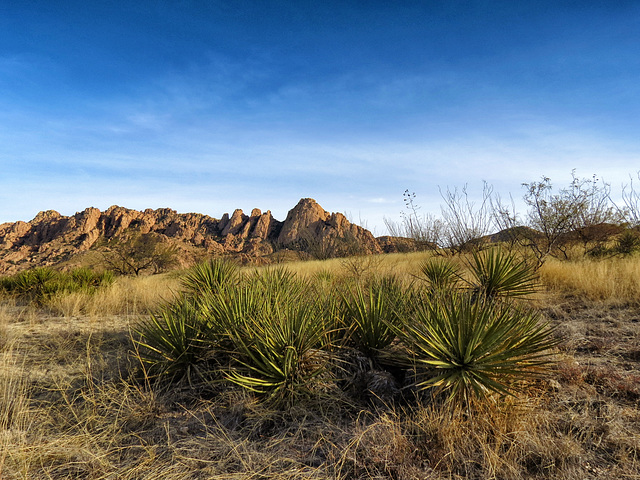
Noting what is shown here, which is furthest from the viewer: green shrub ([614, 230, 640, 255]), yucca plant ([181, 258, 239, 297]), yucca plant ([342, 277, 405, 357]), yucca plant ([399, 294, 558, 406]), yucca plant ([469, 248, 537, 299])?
green shrub ([614, 230, 640, 255])

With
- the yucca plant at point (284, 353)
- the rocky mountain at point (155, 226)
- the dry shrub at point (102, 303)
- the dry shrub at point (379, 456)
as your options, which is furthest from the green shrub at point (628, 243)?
the rocky mountain at point (155, 226)

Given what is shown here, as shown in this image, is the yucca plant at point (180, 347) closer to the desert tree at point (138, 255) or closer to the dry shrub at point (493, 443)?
the dry shrub at point (493, 443)

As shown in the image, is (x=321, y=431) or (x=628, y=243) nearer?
(x=321, y=431)

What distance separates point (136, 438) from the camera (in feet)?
9.56

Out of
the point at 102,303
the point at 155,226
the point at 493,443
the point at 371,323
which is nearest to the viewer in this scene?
the point at 493,443

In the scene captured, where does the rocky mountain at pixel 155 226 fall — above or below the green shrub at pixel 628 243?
above

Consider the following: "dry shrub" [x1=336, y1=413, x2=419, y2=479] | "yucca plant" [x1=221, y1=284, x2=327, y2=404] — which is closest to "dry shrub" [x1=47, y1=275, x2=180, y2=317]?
"yucca plant" [x1=221, y1=284, x2=327, y2=404]

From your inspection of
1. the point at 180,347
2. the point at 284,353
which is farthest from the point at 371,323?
the point at 180,347

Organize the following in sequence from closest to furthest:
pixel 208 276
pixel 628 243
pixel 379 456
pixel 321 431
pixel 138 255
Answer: pixel 379 456 < pixel 321 431 < pixel 208 276 < pixel 628 243 < pixel 138 255

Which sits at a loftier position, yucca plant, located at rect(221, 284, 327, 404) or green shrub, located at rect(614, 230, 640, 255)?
green shrub, located at rect(614, 230, 640, 255)

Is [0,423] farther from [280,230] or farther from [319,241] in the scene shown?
[280,230]

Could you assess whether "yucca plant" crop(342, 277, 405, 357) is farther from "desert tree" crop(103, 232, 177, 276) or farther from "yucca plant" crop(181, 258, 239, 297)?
"desert tree" crop(103, 232, 177, 276)

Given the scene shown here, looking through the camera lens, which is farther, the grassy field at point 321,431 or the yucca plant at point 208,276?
the yucca plant at point 208,276

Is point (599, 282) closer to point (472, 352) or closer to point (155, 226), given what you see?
Result: point (472, 352)
